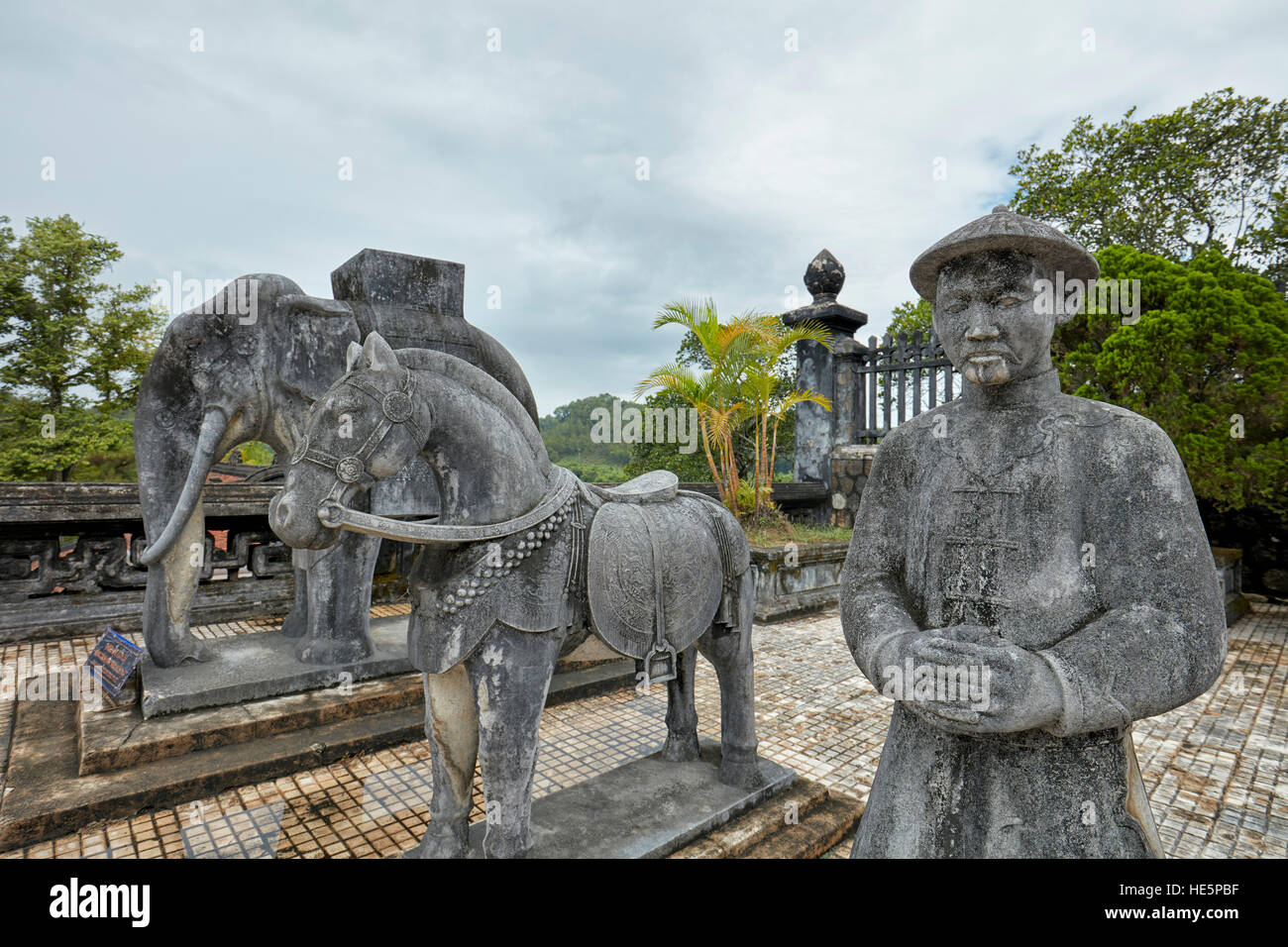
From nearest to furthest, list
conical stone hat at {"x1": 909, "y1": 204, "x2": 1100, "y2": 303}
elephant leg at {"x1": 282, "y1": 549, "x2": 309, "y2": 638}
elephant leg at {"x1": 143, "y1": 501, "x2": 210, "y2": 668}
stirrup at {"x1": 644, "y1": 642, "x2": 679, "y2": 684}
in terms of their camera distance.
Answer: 1. conical stone hat at {"x1": 909, "y1": 204, "x2": 1100, "y2": 303}
2. stirrup at {"x1": 644, "y1": 642, "x2": 679, "y2": 684}
3. elephant leg at {"x1": 143, "y1": 501, "x2": 210, "y2": 668}
4. elephant leg at {"x1": 282, "y1": 549, "x2": 309, "y2": 638}

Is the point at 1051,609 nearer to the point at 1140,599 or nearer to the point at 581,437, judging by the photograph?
the point at 1140,599

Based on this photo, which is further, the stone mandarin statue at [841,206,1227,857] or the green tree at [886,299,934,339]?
the green tree at [886,299,934,339]

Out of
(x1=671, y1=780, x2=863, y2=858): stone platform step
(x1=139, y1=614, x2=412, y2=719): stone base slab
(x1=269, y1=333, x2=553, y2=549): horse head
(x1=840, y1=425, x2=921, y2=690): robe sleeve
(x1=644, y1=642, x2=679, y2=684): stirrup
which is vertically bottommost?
(x1=671, y1=780, x2=863, y2=858): stone platform step

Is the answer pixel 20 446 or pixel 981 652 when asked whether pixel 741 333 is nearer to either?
pixel 981 652

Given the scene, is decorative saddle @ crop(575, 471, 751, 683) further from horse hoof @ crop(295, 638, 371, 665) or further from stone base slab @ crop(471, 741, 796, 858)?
horse hoof @ crop(295, 638, 371, 665)

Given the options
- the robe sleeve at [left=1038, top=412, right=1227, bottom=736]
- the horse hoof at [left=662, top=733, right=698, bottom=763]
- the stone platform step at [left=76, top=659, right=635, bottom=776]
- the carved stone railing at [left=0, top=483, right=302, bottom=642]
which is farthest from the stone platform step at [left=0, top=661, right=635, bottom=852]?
the robe sleeve at [left=1038, top=412, right=1227, bottom=736]

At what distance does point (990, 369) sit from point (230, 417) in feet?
14.2

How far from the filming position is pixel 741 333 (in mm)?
9078

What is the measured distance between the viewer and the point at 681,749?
3.37 metres

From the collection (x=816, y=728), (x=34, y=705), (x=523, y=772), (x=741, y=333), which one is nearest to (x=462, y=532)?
(x=523, y=772)

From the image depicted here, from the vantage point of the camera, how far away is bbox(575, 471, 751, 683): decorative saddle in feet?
8.16

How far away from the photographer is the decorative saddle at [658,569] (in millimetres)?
2486

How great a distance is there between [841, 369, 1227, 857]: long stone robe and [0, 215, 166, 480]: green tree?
17.5 meters

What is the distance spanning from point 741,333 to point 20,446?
15224mm
